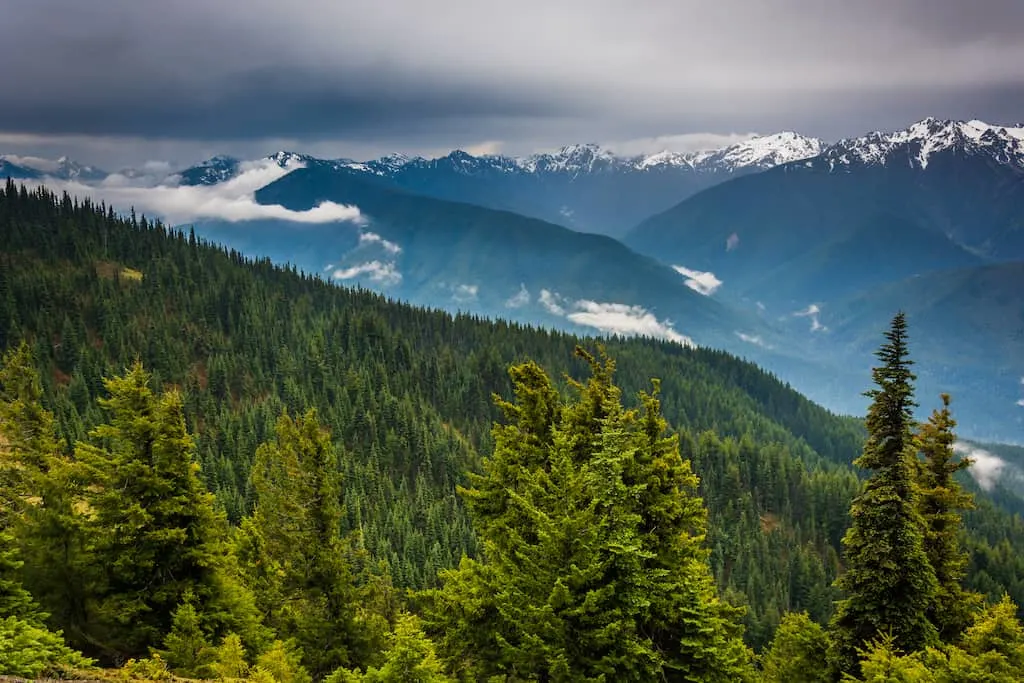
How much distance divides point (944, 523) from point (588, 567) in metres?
21.5

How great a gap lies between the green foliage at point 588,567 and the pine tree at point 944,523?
1259 centimetres

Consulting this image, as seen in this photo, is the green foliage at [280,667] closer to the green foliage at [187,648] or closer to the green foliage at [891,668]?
the green foliage at [187,648]

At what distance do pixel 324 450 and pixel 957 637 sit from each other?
31817mm

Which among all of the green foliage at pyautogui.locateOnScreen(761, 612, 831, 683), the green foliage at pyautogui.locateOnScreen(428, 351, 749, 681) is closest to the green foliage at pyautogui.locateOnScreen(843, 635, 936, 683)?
the green foliage at pyautogui.locateOnScreen(428, 351, 749, 681)

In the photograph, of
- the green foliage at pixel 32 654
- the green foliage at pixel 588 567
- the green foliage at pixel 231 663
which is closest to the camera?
the green foliage at pixel 32 654

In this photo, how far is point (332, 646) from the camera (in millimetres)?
32781

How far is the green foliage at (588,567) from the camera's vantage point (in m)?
20.5

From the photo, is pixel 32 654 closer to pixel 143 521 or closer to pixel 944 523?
pixel 143 521

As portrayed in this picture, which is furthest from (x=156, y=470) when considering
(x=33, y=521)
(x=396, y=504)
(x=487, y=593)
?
(x=396, y=504)

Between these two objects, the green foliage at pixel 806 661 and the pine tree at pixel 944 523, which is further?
the green foliage at pixel 806 661

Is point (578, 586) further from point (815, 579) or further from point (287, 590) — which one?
point (815, 579)

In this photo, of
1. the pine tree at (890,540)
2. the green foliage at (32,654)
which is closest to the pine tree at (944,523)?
the pine tree at (890,540)

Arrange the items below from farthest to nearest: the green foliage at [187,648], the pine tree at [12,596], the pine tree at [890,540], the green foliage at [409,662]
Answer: the pine tree at [890,540], the green foliage at [187,648], the pine tree at [12,596], the green foliage at [409,662]

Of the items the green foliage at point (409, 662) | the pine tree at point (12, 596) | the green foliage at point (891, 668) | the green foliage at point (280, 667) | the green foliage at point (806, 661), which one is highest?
the green foliage at point (409, 662)
